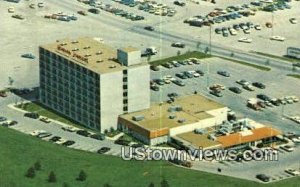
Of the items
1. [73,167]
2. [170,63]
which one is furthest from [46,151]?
[170,63]

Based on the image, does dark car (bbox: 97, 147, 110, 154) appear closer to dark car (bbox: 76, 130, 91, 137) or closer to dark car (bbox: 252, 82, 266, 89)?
dark car (bbox: 76, 130, 91, 137)

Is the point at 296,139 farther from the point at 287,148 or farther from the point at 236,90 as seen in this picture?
the point at 236,90

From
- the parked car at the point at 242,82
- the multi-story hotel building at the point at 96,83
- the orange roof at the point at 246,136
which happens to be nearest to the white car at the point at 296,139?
the orange roof at the point at 246,136

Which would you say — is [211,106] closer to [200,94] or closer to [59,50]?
[200,94]

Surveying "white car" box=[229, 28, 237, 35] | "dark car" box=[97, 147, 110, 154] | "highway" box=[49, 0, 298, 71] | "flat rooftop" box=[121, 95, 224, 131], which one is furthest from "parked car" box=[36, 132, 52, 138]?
"white car" box=[229, 28, 237, 35]

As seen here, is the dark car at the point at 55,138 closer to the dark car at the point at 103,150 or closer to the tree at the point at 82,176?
the dark car at the point at 103,150

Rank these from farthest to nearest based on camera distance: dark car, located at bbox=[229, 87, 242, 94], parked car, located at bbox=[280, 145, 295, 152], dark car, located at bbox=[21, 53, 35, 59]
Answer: dark car, located at bbox=[21, 53, 35, 59] < dark car, located at bbox=[229, 87, 242, 94] < parked car, located at bbox=[280, 145, 295, 152]

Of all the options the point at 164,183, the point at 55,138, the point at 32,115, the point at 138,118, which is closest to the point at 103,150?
the point at 55,138
